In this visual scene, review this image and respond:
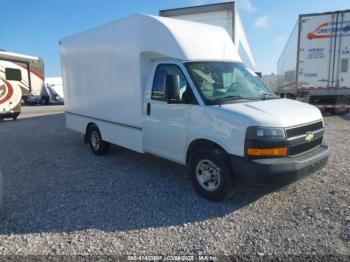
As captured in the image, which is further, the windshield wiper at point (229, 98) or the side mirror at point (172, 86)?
the side mirror at point (172, 86)

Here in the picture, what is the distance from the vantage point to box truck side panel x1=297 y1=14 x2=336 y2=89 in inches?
490

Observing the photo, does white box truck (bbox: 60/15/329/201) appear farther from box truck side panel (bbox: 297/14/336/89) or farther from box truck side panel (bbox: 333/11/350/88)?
box truck side panel (bbox: 333/11/350/88)

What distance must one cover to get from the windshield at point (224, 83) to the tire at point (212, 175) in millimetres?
809

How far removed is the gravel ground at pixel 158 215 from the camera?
3404 millimetres

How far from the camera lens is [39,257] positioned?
3242 mm

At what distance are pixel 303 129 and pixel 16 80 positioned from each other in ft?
51.2

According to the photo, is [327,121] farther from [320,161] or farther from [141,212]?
[141,212]

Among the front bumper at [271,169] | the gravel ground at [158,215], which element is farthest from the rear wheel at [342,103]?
the front bumper at [271,169]

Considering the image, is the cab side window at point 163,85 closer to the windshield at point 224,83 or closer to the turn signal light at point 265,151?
the windshield at point 224,83

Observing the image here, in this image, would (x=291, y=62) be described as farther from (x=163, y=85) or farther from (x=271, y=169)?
(x=271, y=169)

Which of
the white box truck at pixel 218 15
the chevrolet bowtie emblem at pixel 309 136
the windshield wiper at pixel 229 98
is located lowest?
the chevrolet bowtie emblem at pixel 309 136

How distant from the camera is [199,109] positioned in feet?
14.7

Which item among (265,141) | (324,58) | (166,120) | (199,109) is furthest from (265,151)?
(324,58)

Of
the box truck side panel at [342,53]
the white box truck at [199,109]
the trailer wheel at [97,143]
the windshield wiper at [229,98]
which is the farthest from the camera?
the box truck side panel at [342,53]
